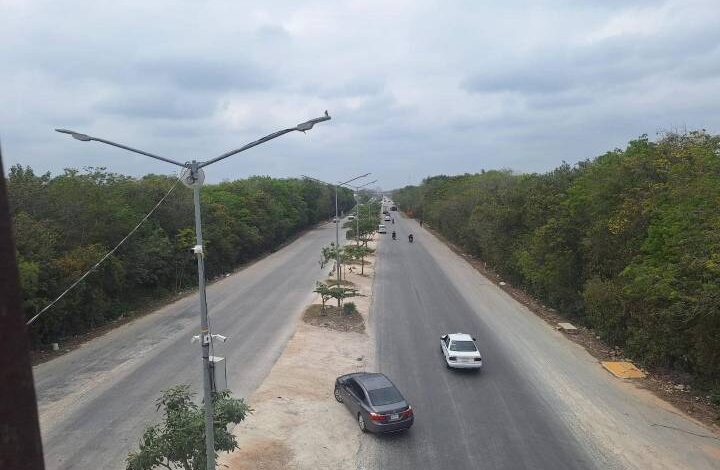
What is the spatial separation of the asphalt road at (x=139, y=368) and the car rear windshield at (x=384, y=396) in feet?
16.0

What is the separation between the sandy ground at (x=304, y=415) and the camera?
42.6 ft

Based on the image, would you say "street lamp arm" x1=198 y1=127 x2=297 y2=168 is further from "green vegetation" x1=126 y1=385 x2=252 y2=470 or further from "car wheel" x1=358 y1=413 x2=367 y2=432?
"car wheel" x1=358 y1=413 x2=367 y2=432

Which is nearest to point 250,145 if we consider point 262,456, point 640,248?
point 262,456

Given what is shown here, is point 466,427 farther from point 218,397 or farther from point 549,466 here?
point 218,397

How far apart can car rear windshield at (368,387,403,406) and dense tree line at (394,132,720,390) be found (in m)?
8.95

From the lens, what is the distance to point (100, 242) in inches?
1052

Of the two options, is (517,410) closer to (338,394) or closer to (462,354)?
(462,354)

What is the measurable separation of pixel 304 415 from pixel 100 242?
16.8m

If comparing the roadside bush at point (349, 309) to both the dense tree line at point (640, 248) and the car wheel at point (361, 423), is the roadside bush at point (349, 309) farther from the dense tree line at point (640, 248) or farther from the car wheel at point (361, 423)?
the car wheel at point (361, 423)

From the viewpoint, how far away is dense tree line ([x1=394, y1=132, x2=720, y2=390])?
53.8ft

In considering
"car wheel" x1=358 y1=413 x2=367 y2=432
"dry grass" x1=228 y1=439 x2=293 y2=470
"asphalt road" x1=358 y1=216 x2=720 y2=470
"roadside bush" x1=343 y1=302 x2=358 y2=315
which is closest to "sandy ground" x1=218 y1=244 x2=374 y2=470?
"dry grass" x1=228 y1=439 x2=293 y2=470

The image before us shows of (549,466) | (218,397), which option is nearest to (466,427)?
(549,466)

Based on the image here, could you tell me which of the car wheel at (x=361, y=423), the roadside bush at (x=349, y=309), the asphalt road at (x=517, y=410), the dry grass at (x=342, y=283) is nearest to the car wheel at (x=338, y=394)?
the car wheel at (x=361, y=423)

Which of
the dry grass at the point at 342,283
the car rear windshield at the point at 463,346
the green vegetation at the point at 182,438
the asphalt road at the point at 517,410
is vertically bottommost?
the asphalt road at the point at 517,410
